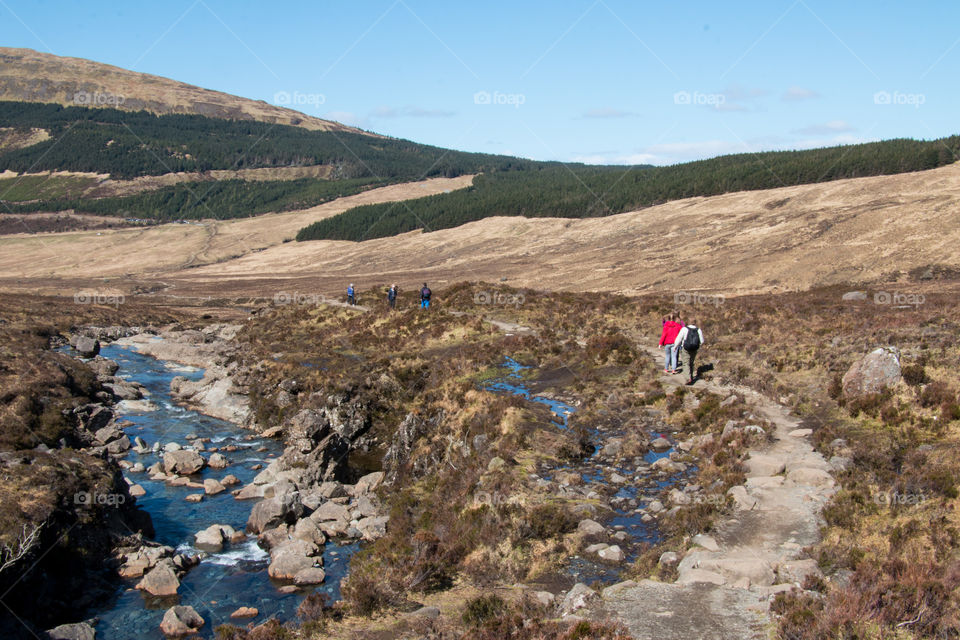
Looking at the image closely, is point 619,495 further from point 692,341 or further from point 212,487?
point 212,487

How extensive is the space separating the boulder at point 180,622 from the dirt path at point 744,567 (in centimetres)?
817

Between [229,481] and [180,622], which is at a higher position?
[229,481]

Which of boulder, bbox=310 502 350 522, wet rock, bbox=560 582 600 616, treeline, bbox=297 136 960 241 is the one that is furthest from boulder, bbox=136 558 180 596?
treeline, bbox=297 136 960 241

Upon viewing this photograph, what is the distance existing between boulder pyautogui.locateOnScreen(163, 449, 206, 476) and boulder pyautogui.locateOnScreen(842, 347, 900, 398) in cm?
2056

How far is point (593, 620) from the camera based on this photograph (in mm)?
9359

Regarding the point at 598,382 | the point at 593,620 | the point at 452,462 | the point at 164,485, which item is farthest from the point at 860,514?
the point at 164,485

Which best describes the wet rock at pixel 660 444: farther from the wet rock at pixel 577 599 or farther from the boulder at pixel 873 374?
the wet rock at pixel 577 599

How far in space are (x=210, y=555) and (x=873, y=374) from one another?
17536 millimetres

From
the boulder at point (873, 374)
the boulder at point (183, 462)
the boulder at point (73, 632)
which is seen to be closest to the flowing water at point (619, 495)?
the boulder at point (873, 374)

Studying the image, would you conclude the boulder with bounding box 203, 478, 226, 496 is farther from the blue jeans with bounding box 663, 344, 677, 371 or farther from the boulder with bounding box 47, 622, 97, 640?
the blue jeans with bounding box 663, 344, 677, 371

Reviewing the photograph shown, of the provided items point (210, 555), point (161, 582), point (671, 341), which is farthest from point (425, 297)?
point (161, 582)

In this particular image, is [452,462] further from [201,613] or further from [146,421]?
[146,421]

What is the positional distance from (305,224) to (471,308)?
15431 cm

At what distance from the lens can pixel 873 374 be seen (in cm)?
1723
